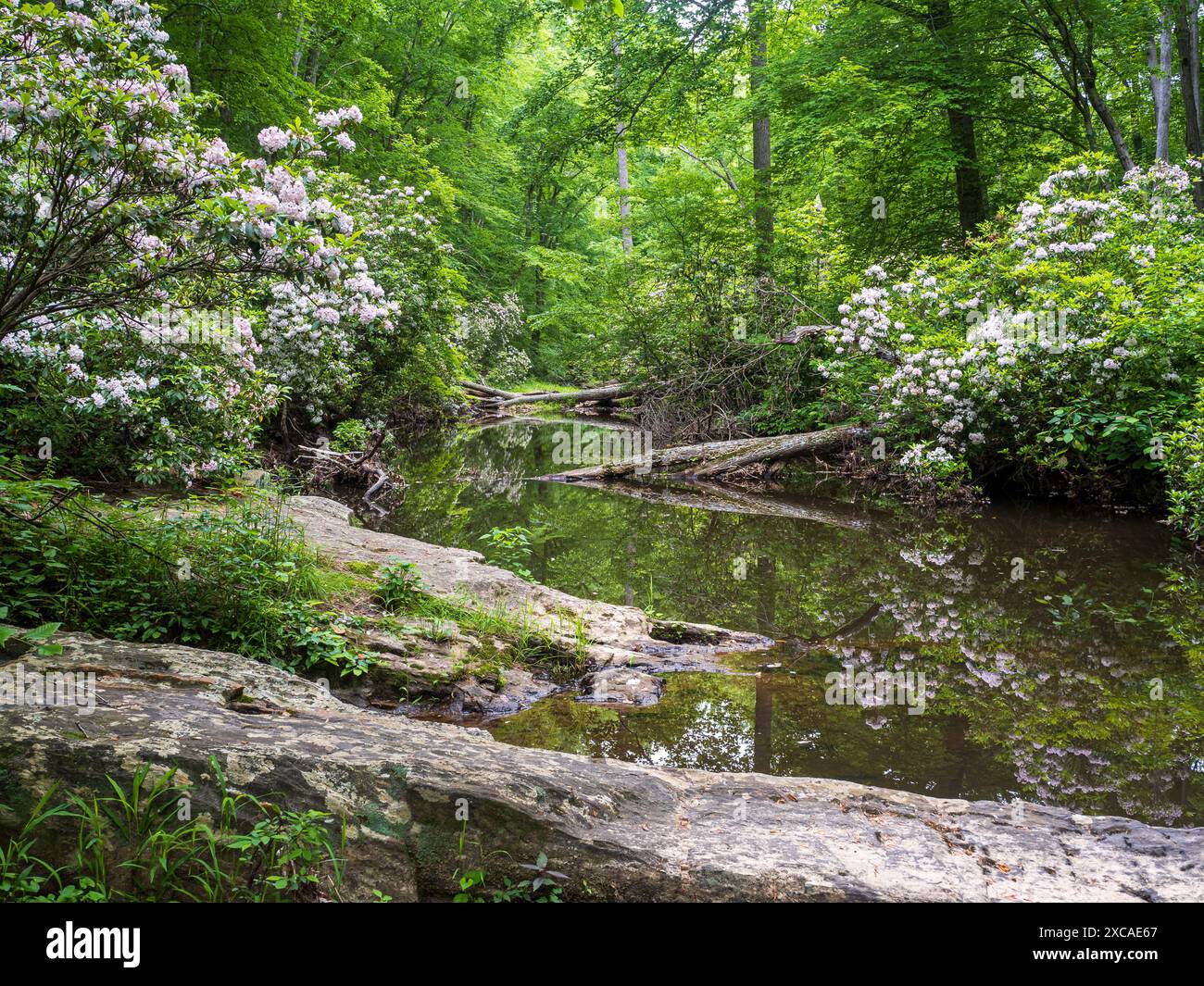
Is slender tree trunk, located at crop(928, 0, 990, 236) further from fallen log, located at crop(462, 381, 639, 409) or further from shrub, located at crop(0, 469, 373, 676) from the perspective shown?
shrub, located at crop(0, 469, 373, 676)

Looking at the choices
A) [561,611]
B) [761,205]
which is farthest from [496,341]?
[561,611]

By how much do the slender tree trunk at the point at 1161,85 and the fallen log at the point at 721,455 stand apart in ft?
22.1

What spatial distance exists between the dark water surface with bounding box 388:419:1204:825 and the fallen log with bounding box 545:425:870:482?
7.00 ft

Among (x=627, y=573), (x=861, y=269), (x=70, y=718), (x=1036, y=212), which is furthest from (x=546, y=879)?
(x=861, y=269)

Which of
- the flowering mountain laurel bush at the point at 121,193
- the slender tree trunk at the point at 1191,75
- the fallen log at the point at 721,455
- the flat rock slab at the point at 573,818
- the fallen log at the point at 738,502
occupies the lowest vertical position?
the flat rock slab at the point at 573,818

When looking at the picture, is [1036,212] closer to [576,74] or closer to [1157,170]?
[1157,170]

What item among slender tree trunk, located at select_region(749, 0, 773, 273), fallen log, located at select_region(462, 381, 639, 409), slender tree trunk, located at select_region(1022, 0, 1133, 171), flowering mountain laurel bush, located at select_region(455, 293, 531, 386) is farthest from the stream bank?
flowering mountain laurel bush, located at select_region(455, 293, 531, 386)

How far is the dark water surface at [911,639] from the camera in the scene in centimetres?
367

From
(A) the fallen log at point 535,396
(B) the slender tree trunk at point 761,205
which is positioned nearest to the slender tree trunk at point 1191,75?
(B) the slender tree trunk at point 761,205

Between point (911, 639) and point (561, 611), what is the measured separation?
8.48 ft

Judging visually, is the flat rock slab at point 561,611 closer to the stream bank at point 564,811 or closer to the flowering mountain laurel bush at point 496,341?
the stream bank at point 564,811

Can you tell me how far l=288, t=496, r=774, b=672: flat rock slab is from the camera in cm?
523

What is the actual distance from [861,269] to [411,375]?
926 cm

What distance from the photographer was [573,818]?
247cm
